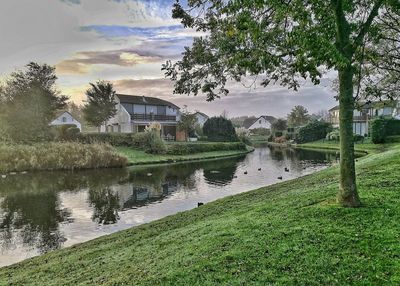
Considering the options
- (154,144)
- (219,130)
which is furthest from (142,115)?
(154,144)

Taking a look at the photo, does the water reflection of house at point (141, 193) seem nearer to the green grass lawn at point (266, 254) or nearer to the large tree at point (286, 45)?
the green grass lawn at point (266, 254)

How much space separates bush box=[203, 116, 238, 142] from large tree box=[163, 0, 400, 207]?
6090 centimetres

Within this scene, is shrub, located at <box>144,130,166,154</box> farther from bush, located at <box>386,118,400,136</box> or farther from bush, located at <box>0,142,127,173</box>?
bush, located at <box>386,118,400,136</box>

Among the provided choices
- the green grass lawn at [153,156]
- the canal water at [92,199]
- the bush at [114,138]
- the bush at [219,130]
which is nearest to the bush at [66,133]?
the bush at [114,138]

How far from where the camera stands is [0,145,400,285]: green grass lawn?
582cm

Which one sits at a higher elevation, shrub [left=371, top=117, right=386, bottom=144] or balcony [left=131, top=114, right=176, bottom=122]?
balcony [left=131, top=114, right=176, bottom=122]

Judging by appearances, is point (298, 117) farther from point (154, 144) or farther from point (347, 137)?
point (347, 137)

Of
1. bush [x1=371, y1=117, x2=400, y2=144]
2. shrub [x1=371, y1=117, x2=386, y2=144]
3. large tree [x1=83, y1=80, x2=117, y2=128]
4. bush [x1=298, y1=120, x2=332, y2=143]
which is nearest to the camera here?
shrub [x1=371, y1=117, x2=386, y2=144]

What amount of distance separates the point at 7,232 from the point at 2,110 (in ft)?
140

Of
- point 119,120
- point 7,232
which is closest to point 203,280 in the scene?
point 7,232

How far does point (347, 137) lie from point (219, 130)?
6338 centimetres

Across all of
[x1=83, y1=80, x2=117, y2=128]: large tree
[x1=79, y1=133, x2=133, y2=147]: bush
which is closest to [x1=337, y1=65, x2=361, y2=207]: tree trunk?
[x1=79, y1=133, x2=133, y2=147]: bush

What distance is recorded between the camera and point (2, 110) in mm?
51594

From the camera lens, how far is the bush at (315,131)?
265ft
